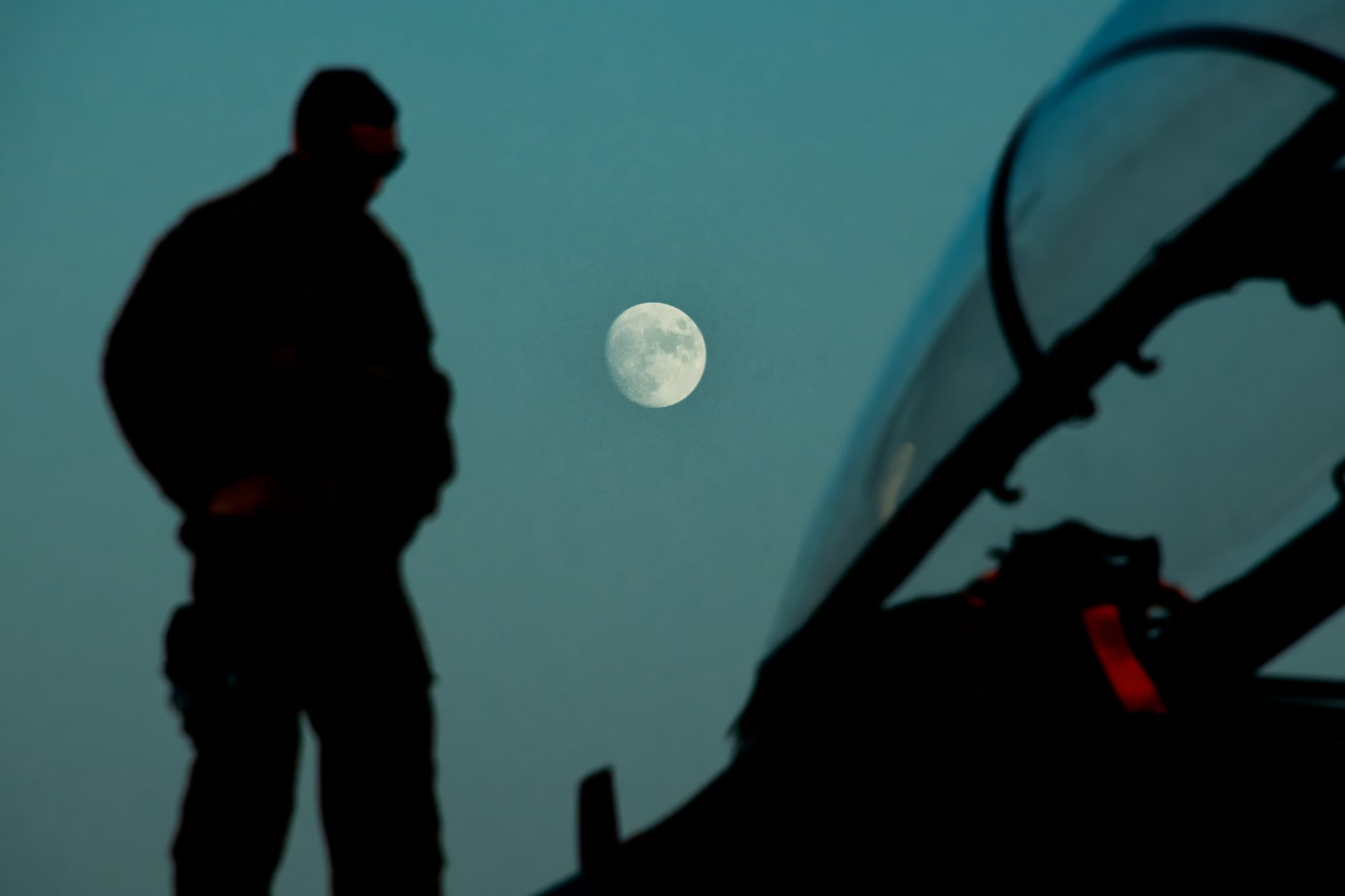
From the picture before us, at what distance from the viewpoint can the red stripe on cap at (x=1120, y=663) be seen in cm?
214

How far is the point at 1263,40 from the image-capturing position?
7.55 ft

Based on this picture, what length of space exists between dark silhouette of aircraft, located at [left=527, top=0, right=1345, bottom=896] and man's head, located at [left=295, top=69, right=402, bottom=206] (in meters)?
1.31

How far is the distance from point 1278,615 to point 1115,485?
0.32 meters

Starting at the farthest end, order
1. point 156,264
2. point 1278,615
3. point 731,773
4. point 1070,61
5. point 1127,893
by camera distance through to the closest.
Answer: point 156,264 < point 1070,61 < point 731,773 < point 1278,615 < point 1127,893

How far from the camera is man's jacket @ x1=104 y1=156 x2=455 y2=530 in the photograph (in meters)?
2.82

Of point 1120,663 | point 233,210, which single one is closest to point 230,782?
point 233,210

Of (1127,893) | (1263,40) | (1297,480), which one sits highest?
(1263,40)

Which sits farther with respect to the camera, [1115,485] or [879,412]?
[879,412]

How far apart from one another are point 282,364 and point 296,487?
0.87ft

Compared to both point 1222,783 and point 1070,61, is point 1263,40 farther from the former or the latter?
point 1222,783

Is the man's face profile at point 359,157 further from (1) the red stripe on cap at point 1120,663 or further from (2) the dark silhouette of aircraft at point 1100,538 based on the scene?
(1) the red stripe on cap at point 1120,663

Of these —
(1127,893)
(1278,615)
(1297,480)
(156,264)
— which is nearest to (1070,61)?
(1297,480)

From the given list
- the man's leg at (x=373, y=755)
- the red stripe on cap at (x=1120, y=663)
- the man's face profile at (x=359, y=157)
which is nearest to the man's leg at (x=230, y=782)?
the man's leg at (x=373, y=755)

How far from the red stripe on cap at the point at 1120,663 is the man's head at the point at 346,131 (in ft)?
5.76
